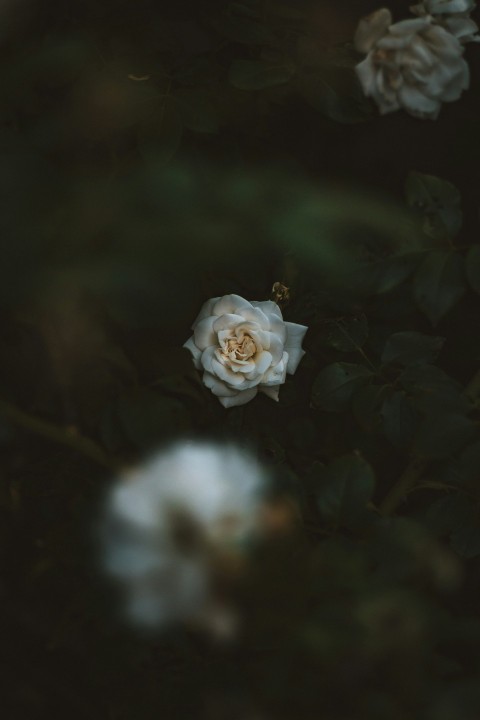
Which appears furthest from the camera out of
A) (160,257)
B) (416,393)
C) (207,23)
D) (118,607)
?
(207,23)

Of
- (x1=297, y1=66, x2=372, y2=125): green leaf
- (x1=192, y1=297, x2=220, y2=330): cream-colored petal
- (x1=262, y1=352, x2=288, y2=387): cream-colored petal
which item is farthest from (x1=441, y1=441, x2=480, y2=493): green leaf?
(x1=297, y1=66, x2=372, y2=125): green leaf

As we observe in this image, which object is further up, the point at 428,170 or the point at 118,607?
the point at 428,170

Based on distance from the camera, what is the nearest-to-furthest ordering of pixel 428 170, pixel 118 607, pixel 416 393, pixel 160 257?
pixel 160 257 → pixel 118 607 → pixel 416 393 → pixel 428 170

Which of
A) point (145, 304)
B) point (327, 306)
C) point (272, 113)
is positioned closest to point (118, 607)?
point (145, 304)

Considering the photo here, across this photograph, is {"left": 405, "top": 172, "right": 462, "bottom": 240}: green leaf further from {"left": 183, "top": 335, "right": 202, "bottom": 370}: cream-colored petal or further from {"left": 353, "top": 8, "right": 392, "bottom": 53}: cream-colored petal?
{"left": 183, "top": 335, "right": 202, "bottom": 370}: cream-colored petal

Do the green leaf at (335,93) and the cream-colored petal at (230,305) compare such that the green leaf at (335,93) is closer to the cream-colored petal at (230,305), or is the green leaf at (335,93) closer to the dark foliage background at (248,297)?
the dark foliage background at (248,297)

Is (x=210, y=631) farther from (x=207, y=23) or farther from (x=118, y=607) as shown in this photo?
(x=207, y=23)

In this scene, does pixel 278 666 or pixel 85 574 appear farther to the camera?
pixel 85 574

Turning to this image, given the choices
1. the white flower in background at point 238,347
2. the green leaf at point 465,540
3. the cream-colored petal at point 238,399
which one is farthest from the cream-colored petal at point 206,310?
the green leaf at point 465,540

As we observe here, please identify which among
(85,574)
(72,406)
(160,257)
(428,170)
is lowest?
(85,574)
